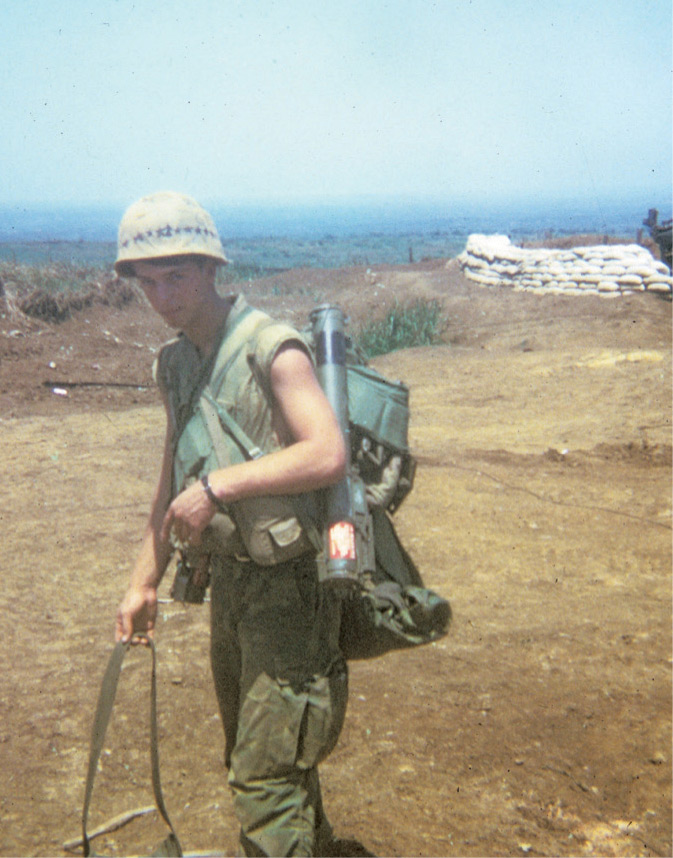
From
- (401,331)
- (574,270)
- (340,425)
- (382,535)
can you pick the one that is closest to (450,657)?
(382,535)

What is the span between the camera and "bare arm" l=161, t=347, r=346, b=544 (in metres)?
1.98

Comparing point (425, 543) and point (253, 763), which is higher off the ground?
point (253, 763)

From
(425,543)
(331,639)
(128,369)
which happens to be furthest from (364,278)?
(331,639)

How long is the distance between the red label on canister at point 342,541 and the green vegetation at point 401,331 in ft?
37.4

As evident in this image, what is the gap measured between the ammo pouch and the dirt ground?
1086mm

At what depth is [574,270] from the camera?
17.2 meters

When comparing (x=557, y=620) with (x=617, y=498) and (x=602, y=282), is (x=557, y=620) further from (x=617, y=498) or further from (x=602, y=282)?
(x=602, y=282)

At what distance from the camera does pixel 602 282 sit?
16578mm

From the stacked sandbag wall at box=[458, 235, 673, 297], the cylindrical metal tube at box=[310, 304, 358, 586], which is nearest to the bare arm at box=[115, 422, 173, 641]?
the cylindrical metal tube at box=[310, 304, 358, 586]

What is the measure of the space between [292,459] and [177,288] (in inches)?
20.7

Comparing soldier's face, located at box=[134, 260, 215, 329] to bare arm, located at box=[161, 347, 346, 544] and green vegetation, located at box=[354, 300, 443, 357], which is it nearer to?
bare arm, located at box=[161, 347, 346, 544]

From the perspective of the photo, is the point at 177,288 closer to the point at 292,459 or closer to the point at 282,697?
the point at 292,459

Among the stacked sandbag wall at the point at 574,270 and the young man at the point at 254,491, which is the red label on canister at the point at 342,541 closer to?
the young man at the point at 254,491

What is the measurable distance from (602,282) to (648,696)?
1381 centimetres
